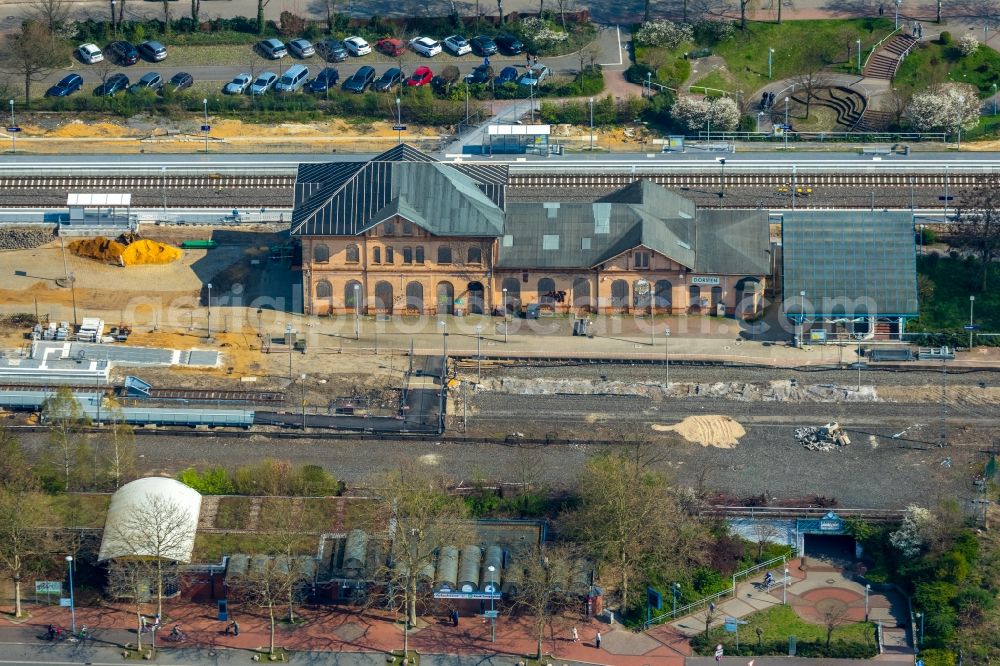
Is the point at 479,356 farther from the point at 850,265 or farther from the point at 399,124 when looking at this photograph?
the point at 399,124

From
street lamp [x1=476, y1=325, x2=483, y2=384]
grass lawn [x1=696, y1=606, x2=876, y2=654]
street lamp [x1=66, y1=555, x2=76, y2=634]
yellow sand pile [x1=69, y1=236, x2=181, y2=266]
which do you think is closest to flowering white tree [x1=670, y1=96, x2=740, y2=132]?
street lamp [x1=476, y1=325, x2=483, y2=384]

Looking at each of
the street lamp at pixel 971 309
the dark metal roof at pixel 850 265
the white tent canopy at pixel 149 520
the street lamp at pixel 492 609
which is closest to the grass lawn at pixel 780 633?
the street lamp at pixel 492 609

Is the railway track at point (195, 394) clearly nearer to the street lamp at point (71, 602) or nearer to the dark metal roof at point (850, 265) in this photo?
the street lamp at point (71, 602)

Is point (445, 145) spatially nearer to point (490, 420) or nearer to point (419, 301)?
point (419, 301)

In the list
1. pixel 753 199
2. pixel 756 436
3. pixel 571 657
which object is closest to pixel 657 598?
pixel 571 657

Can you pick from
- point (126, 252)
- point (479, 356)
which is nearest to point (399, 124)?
point (126, 252)
